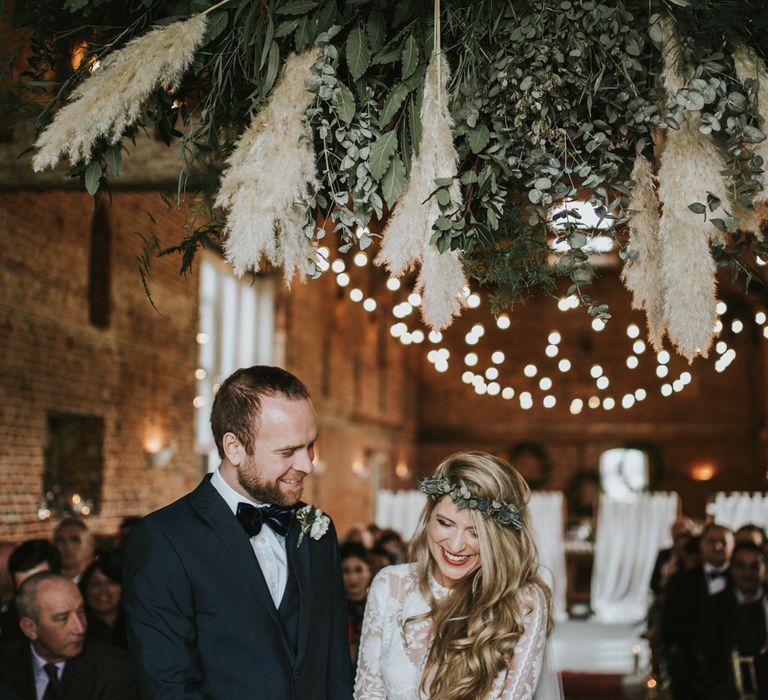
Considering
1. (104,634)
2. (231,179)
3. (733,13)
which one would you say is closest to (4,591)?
(104,634)

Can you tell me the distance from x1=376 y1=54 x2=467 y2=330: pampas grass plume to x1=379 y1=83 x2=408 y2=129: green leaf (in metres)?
0.08

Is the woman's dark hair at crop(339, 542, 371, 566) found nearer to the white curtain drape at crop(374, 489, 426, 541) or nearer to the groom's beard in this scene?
the groom's beard

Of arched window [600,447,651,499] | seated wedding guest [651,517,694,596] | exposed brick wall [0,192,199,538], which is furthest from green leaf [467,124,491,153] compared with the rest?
arched window [600,447,651,499]

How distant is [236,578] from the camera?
234 cm

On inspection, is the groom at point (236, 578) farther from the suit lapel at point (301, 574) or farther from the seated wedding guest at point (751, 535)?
the seated wedding guest at point (751, 535)

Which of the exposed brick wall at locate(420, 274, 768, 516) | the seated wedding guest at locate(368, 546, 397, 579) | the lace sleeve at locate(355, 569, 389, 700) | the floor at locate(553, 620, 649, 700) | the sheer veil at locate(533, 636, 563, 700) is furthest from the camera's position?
the exposed brick wall at locate(420, 274, 768, 516)

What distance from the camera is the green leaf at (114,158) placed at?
2.25 m

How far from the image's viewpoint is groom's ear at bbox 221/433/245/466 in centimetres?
235

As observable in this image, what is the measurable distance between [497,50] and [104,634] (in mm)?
3464

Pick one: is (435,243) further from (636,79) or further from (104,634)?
(104,634)

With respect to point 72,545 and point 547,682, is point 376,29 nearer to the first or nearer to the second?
point 547,682

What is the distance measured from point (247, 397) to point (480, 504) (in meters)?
0.74

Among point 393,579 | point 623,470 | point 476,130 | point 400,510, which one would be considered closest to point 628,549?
point 400,510

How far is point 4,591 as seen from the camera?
5.00 metres
